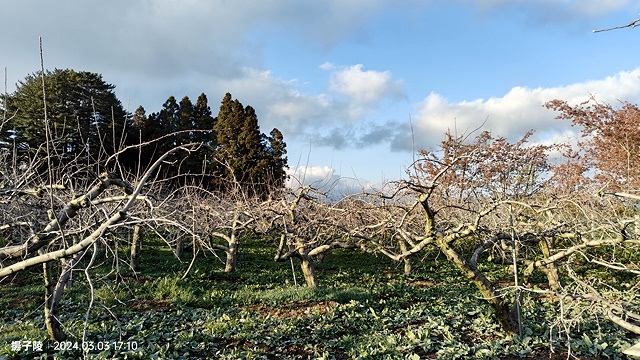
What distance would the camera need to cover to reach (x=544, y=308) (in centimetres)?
773

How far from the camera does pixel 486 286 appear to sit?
591cm

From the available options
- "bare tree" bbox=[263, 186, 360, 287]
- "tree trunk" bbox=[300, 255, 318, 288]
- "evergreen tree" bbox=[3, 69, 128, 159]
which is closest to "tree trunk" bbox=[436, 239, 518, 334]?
"bare tree" bbox=[263, 186, 360, 287]

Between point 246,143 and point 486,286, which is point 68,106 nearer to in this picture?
point 246,143

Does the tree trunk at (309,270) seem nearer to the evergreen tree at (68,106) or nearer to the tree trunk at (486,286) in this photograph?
the tree trunk at (486,286)

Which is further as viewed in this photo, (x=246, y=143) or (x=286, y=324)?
(x=246, y=143)

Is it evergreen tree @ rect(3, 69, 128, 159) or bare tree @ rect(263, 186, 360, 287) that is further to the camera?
evergreen tree @ rect(3, 69, 128, 159)

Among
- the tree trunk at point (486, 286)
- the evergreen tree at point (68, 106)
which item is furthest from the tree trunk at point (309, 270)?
the evergreen tree at point (68, 106)

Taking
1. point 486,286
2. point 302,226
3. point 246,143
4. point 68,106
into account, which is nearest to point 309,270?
point 302,226

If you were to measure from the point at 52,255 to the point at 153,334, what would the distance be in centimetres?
434

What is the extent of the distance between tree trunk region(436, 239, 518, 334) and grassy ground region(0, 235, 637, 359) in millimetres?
217

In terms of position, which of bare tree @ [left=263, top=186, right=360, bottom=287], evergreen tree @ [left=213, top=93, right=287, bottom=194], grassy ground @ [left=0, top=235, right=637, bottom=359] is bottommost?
grassy ground @ [left=0, top=235, right=637, bottom=359]

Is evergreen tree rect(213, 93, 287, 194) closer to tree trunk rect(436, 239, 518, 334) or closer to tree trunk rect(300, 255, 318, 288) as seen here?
tree trunk rect(300, 255, 318, 288)

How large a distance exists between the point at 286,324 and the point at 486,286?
3.31 metres

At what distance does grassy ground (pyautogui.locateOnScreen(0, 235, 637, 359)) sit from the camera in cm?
554
